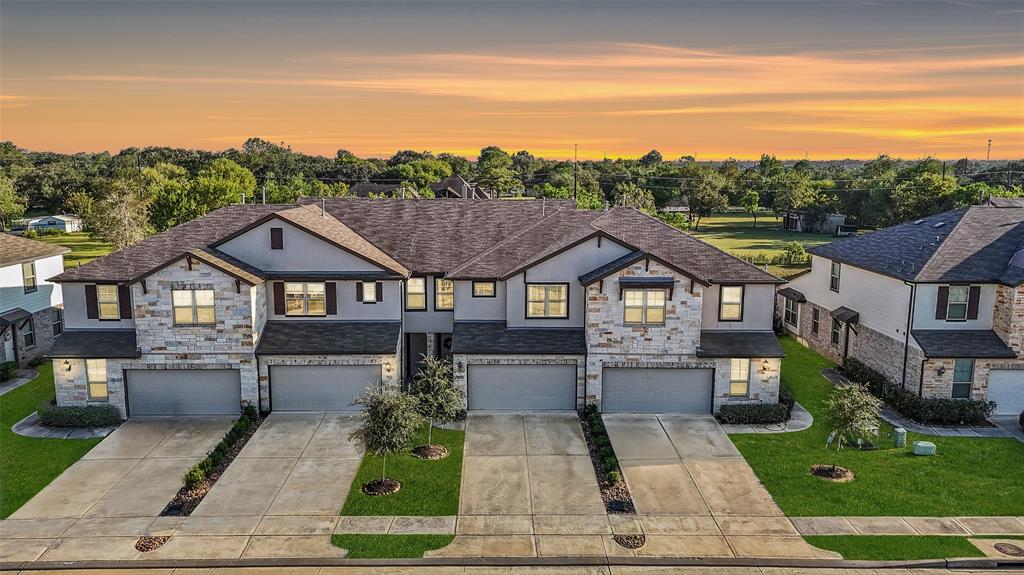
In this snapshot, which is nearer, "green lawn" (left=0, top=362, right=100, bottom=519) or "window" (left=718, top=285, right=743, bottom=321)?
"green lawn" (left=0, top=362, right=100, bottom=519)

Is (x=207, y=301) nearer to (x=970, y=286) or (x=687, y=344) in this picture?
(x=687, y=344)

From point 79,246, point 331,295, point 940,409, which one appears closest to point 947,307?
point 940,409

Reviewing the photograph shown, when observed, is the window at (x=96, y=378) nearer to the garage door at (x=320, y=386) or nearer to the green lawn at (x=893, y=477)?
the garage door at (x=320, y=386)

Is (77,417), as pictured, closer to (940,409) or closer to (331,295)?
(331,295)

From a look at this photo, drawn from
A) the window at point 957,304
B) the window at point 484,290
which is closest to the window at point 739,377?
the window at point 957,304

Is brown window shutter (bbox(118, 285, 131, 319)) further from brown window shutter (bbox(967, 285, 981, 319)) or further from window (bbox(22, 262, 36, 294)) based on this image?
brown window shutter (bbox(967, 285, 981, 319))

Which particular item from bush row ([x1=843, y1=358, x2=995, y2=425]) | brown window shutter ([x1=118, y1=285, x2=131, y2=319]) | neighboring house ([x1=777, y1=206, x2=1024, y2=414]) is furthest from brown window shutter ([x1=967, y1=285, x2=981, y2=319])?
brown window shutter ([x1=118, y1=285, x2=131, y2=319])

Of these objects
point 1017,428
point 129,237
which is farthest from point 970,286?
point 129,237
